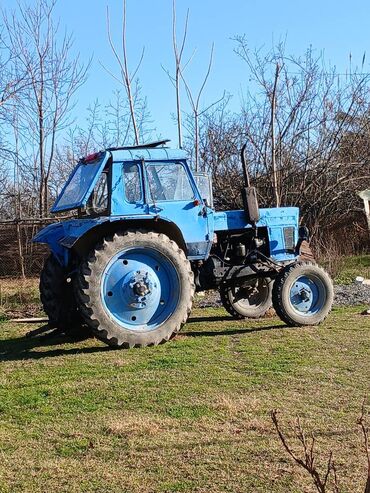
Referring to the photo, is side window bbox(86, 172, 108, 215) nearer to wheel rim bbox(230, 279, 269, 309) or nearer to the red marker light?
the red marker light

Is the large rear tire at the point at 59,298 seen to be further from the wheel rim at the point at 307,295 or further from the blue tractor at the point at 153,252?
the wheel rim at the point at 307,295

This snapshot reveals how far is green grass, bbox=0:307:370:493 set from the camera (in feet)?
11.4

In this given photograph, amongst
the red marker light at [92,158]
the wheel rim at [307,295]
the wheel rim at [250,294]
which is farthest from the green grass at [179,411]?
the red marker light at [92,158]

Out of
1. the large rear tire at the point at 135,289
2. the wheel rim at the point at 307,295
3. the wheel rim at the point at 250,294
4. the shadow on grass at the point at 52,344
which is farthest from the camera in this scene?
the wheel rim at the point at 250,294

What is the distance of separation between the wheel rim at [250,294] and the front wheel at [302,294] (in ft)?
2.91

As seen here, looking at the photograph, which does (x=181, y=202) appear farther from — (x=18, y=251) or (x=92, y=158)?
(x=18, y=251)

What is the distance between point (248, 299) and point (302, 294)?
1.50 meters

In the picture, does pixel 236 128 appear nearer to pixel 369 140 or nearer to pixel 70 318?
pixel 369 140

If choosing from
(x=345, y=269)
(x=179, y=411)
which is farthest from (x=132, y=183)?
(x=345, y=269)

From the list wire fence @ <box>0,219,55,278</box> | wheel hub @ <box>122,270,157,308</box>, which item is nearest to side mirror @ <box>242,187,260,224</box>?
wheel hub @ <box>122,270,157,308</box>

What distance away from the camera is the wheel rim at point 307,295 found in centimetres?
836

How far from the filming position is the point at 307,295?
8.38 m

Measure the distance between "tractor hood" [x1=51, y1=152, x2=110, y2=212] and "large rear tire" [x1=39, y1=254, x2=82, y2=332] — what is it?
34.9 inches

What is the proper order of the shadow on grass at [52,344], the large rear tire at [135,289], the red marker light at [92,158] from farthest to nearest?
the red marker light at [92,158], the shadow on grass at [52,344], the large rear tire at [135,289]
